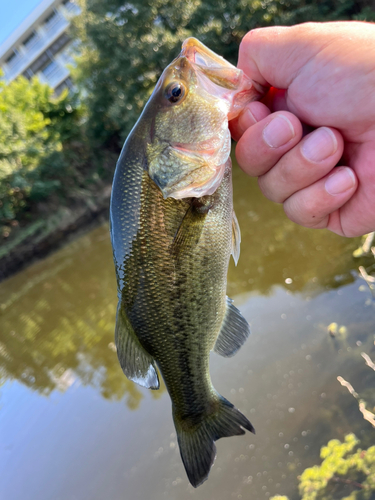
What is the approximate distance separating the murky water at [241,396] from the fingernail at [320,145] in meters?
2.48

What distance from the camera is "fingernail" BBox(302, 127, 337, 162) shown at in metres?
1.42

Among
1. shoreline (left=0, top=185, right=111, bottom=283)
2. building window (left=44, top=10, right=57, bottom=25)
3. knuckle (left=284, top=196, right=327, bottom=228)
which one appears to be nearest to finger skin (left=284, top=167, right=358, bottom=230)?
knuckle (left=284, top=196, right=327, bottom=228)

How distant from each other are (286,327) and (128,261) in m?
3.25

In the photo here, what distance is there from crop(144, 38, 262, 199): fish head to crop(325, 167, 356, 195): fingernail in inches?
21.0

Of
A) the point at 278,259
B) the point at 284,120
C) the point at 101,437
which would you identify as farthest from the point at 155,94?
the point at 278,259

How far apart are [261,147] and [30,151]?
17.1 meters

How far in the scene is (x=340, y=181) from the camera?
1511 mm

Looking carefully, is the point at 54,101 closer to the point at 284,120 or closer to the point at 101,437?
the point at 101,437

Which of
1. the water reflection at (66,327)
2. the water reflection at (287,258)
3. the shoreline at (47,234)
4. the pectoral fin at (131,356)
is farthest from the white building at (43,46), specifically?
the pectoral fin at (131,356)

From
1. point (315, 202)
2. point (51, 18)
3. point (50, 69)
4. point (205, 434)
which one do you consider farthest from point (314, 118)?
point (51, 18)

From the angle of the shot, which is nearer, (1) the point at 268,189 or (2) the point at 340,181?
(2) the point at 340,181

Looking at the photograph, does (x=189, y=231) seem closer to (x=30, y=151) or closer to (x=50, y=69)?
(x=30, y=151)

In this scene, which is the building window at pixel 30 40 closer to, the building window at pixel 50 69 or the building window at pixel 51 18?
the building window at pixel 51 18

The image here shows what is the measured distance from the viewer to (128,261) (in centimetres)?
148
